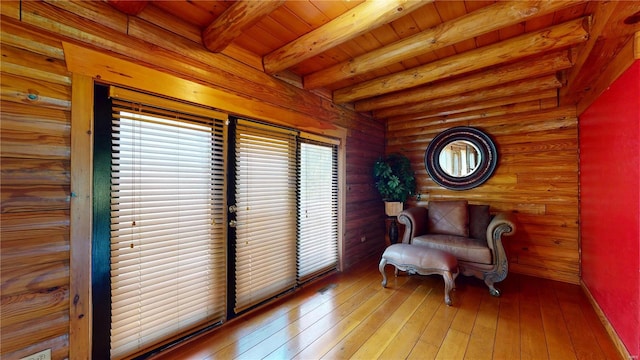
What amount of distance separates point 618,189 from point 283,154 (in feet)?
9.66

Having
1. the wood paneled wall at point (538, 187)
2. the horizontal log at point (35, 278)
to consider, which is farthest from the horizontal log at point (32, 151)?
the wood paneled wall at point (538, 187)

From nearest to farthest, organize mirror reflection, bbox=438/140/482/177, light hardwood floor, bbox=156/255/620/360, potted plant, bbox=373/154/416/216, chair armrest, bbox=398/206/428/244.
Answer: light hardwood floor, bbox=156/255/620/360, chair armrest, bbox=398/206/428/244, mirror reflection, bbox=438/140/482/177, potted plant, bbox=373/154/416/216

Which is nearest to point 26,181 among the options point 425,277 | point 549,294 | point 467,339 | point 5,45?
point 5,45

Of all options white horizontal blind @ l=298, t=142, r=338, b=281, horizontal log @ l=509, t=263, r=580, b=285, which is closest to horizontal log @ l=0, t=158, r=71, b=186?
white horizontal blind @ l=298, t=142, r=338, b=281

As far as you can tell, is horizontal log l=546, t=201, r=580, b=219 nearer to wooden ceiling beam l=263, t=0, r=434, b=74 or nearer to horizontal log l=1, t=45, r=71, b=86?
wooden ceiling beam l=263, t=0, r=434, b=74

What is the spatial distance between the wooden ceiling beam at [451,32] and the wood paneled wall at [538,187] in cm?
223

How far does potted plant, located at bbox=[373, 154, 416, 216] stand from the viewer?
392cm

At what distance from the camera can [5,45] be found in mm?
1256

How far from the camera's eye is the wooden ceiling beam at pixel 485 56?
188 cm

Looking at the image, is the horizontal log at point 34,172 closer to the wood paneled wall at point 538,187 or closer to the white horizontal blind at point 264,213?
the white horizontal blind at point 264,213

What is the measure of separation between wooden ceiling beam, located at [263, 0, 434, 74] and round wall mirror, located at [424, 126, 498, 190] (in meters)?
2.85

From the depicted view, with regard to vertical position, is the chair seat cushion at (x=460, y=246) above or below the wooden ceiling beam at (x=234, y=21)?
below

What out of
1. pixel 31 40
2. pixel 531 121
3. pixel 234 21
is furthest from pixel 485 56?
pixel 31 40

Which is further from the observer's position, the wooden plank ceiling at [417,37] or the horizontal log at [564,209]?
the horizontal log at [564,209]
